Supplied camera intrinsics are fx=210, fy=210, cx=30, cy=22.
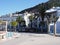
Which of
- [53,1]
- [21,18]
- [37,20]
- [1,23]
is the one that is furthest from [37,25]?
[1,23]

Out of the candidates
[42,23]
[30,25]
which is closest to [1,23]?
[42,23]

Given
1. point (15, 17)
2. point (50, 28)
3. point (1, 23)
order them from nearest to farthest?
point (50, 28)
point (1, 23)
point (15, 17)

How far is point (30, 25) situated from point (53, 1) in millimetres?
11849

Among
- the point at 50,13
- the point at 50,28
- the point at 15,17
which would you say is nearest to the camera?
the point at 50,28

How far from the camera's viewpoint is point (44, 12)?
6125cm

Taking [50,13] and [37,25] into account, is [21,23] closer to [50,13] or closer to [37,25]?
[37,25]

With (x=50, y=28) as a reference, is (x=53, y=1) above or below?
above

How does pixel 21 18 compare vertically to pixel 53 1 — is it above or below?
below

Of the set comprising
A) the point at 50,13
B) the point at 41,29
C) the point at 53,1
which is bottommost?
the point at 41,29

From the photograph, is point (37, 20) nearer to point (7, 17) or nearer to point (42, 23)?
point (42, 23)

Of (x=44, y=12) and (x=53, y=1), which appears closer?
(x=44, y=12)

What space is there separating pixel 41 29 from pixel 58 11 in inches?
346

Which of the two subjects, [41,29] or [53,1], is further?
[53,1]

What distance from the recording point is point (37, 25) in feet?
234
